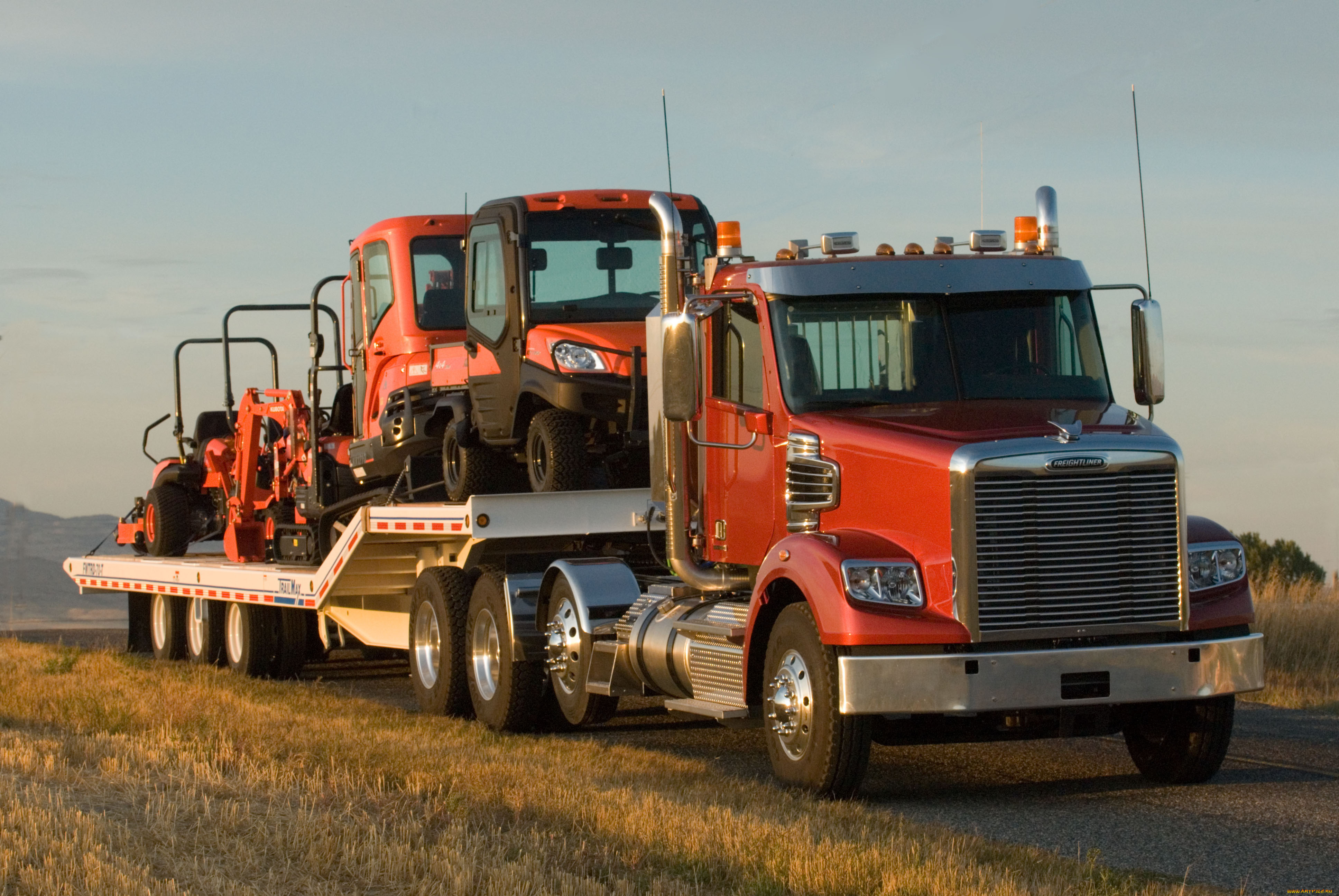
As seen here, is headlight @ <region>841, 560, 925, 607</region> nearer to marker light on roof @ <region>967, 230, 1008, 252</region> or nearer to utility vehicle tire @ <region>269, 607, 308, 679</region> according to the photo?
marker light on roof @ <region>967, 230, 1008, 252</region>

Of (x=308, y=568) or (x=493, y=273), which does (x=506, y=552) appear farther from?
(x=308, y=568)

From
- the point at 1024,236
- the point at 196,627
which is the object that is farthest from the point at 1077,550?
the point at 196,627

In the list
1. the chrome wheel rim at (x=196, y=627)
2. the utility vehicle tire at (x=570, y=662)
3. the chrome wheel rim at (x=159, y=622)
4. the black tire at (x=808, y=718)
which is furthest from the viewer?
the chrome wheel rim at (x=159, y=622)

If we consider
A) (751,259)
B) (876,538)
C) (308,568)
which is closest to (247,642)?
(308,568)

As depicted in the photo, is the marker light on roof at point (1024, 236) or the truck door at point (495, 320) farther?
the truck door at point (495, 320)

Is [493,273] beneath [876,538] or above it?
above

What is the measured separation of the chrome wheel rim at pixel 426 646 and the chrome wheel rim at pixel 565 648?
181 centimetres

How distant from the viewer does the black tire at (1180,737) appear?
985 cm

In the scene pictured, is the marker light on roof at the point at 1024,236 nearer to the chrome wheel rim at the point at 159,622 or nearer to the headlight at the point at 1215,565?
the headlight at the point at 1215,565

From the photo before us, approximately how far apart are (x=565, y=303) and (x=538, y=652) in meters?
2.55

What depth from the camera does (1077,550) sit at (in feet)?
29.8

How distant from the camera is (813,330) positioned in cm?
1016

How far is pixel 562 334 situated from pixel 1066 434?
4.88 metres

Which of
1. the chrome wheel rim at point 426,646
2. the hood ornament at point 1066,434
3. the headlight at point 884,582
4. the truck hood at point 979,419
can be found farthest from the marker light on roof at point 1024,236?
the chrome wheel rim at point 426,646
